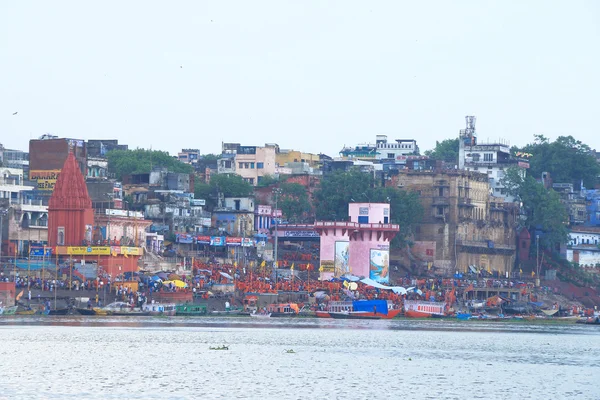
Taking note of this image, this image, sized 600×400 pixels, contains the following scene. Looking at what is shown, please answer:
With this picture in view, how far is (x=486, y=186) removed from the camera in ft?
470

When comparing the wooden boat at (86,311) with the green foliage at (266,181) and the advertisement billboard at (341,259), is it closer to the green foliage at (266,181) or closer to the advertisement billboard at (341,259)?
the advertisement billboard at (341,259)

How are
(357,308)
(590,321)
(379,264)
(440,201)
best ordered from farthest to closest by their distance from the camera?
1. (440,201)
2. (379,264)
3. (590,321)
4. (357,308)

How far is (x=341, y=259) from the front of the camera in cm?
12112

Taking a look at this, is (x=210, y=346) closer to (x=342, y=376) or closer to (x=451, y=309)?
(x=342, y=376)

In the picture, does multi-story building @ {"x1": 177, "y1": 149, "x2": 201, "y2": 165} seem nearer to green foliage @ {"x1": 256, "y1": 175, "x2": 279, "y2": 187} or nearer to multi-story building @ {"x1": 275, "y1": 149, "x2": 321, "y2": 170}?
multi-story building @ {"x1": 275, "y1": 149, "x2": 321, "y2": 170}

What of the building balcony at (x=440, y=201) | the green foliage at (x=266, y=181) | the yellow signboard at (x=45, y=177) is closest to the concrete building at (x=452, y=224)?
the building balcony at (x=440, y=201)

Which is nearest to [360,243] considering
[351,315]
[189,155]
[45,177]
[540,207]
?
[351,315]

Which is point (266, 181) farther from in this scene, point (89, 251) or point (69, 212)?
point (89, 251)

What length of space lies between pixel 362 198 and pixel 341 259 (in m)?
13.2

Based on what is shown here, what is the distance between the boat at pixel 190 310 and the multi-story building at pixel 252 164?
55.5 meters

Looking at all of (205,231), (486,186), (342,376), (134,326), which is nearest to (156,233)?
(205,231)

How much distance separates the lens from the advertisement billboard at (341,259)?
120688mm

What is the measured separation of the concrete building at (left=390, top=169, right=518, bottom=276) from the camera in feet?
445

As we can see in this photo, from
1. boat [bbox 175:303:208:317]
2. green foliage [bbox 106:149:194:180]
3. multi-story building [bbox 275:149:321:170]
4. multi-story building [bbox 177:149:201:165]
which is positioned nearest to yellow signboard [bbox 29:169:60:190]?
green foliage [bbox 106:149:194:180]
